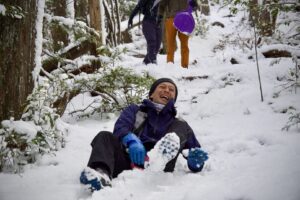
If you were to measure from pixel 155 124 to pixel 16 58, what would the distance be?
4.95 ft

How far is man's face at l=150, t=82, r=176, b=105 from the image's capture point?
12.1 feet

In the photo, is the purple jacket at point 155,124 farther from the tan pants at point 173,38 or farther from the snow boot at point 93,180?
the tan pants at point 173,38

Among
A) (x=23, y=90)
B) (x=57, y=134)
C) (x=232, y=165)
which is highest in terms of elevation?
(x=23, y=90)

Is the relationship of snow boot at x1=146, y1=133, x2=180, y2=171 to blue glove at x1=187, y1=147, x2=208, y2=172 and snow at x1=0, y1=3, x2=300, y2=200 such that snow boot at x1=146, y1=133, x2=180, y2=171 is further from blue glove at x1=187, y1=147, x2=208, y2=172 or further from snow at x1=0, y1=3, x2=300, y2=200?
blue glove at x1=187, y1=147, x2=208, y2=172

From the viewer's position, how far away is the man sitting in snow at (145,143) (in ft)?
8.88

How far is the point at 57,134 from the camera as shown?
3572 mm

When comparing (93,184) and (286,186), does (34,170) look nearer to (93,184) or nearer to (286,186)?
(93,184)

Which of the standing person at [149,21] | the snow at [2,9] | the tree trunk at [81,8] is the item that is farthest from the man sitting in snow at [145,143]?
the tree trunk at [81,8]

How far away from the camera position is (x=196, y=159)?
3.00 metres

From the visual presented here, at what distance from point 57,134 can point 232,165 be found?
6.10 feet

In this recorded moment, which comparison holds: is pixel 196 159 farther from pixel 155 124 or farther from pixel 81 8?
pixel 81 8

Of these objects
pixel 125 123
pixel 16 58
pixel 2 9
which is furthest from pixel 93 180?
pixel 2 9

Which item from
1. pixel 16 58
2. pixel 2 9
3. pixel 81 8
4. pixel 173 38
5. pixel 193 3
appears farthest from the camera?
pixel 81 8

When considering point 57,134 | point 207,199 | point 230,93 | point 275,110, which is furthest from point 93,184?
point 230,93
